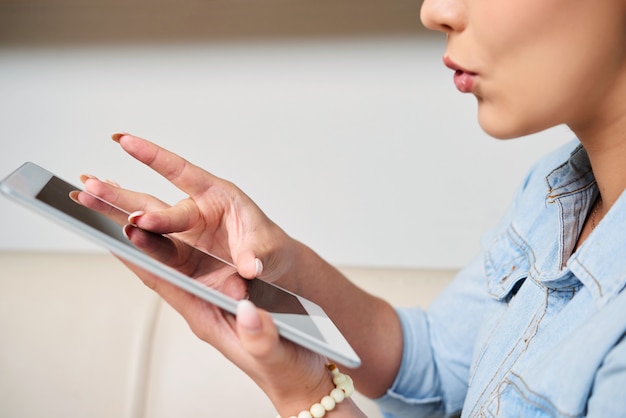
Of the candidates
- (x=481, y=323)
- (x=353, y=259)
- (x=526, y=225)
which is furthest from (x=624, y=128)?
(x=353, y=259)

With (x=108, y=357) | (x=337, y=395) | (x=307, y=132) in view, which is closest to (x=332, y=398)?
(x=337, y=395)

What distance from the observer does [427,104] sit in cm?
117

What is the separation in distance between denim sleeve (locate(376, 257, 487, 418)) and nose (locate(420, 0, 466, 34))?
34 cm

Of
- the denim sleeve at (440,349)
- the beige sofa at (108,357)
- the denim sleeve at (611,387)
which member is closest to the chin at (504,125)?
the denim sleeve at (611,387)

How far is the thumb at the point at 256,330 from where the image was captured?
47 cm

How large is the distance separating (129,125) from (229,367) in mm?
478

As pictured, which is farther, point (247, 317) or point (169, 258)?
point (169, 258)

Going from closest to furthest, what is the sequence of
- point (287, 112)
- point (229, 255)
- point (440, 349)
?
point (229, 255) < point (440, 349) < point (287, 112)

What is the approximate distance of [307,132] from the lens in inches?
47.0

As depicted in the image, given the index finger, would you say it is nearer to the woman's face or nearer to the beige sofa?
the woman's face

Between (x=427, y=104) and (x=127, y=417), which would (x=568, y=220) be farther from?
(x=127, y=417)

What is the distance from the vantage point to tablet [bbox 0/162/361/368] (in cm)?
49

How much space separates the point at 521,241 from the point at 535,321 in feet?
0.40

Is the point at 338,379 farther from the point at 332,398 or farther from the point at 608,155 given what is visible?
the point at 608,155
